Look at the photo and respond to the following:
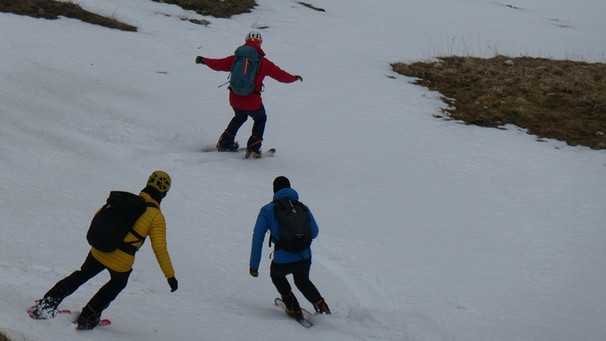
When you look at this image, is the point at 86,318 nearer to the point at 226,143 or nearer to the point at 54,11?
the point at 226,143

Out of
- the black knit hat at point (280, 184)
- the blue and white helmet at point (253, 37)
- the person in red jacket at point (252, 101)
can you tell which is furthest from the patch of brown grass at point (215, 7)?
the black knit hat at point (280, 184)

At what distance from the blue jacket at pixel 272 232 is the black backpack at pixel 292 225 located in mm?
65

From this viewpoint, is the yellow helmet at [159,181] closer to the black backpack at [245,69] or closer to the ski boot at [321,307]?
the ski boot at [321,307]

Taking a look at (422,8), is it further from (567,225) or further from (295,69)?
(567,225)

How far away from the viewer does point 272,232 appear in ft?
26.4

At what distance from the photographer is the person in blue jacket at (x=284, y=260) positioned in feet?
26.2

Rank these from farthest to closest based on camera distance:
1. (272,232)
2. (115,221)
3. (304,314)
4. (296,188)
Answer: (296,188) < (304,314) < (272,232) < (115,221)

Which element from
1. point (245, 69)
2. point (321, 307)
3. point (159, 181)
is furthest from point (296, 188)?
point (159, 181)

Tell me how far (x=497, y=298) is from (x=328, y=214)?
9.77 feet

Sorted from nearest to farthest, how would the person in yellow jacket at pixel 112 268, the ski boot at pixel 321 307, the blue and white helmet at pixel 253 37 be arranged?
the person in yellow jacket at pixel 112 268 → the ski boot at pixel 321 307 → the blue and white helmet at pixel 253 37

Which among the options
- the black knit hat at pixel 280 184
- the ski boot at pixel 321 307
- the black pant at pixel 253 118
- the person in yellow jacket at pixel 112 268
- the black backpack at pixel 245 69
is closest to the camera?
the person in yellow jacket at pixel 112 268

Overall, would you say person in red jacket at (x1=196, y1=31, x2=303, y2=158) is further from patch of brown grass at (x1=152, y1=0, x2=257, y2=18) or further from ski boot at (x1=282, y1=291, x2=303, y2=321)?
patch of brown grass at (x1=152, y1=0, x2=257, y2=18)

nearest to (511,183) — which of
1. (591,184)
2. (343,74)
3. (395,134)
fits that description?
(591,184)

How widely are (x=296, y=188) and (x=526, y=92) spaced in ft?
26.3
